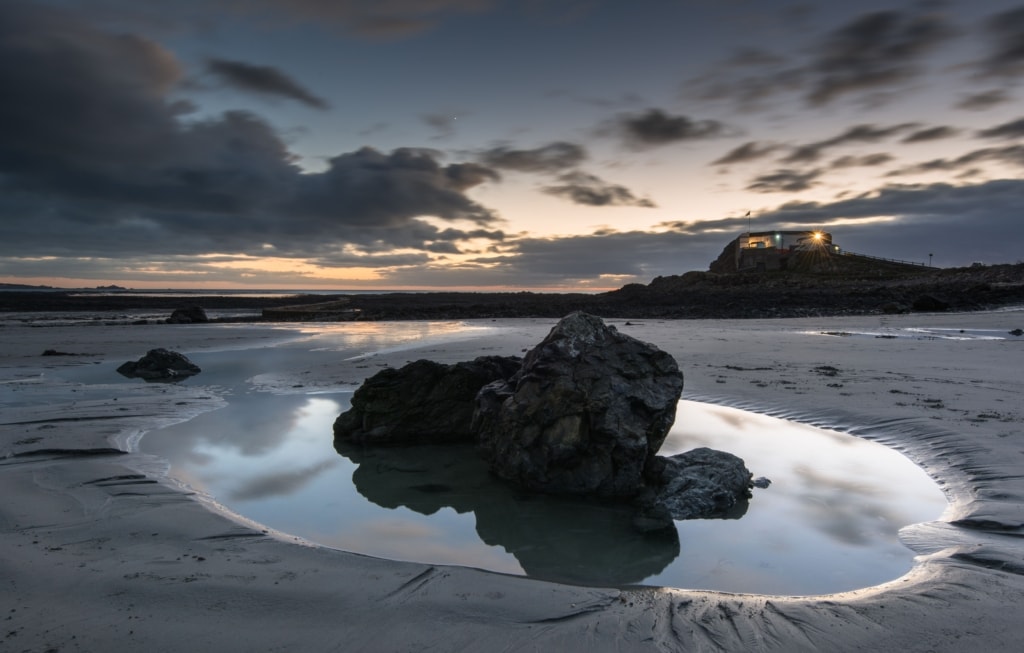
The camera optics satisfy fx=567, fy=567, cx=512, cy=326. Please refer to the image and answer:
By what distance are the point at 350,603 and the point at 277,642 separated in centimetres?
49

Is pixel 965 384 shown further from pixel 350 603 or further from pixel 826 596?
pixel 350 603

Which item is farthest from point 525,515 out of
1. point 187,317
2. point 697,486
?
point 187,317

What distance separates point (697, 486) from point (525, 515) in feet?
5.12

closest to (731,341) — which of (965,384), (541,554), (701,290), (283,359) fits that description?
(965,384)

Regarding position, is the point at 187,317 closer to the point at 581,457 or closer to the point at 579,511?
the point at 581,457

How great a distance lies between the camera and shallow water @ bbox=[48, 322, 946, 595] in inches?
153

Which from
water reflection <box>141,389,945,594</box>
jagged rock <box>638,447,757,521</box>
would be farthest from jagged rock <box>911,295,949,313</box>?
jagged rock <box>638,447,757,521</box>

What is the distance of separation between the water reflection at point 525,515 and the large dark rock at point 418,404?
42 centimetres

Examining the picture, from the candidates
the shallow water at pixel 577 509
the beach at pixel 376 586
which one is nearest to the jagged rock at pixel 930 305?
the beach at pixel 376 586

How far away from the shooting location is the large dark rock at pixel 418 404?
289 inches

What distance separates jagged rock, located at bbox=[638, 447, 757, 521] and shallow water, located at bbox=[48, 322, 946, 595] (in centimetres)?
16

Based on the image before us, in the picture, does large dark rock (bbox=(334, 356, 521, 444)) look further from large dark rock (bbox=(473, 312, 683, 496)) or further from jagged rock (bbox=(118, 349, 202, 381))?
jagged rock (bbox=(118, 349, 202, 381))

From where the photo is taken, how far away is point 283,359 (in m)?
15.3

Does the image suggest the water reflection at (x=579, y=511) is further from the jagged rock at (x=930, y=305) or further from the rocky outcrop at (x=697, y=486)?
the jagged rock at (x=930, y=305)
